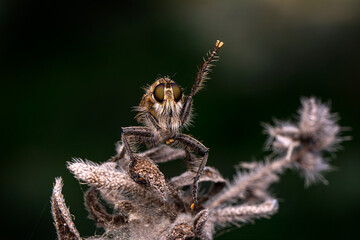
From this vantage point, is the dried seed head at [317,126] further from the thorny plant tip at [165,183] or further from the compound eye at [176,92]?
the compound eye at [176,92]

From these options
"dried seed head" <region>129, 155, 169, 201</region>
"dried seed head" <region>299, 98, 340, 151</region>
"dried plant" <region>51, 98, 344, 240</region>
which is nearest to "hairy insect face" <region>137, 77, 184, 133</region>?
"dried plant" <region>51, 98, 344, 240</region>

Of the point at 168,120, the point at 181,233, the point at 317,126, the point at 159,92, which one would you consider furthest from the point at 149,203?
the point at 317,126

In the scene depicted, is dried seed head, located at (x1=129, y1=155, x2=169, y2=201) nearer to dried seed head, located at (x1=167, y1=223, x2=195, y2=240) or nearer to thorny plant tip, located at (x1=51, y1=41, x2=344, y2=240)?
thorny plant tip, located at (x1=51, y1=41, x2=344, y2=240)

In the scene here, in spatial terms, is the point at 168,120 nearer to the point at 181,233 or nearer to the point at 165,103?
the point at 165,103

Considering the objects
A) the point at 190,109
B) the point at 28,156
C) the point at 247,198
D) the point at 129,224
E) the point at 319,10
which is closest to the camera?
the point at 129,224

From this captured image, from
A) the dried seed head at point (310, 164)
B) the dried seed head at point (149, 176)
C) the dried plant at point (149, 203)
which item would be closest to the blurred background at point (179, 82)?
the dried seed head at point (310, 164)

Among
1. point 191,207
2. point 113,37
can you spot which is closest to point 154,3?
point 113,37

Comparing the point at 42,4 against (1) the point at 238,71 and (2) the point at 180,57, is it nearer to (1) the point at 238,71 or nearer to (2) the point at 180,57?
(2) the point at 180,57
